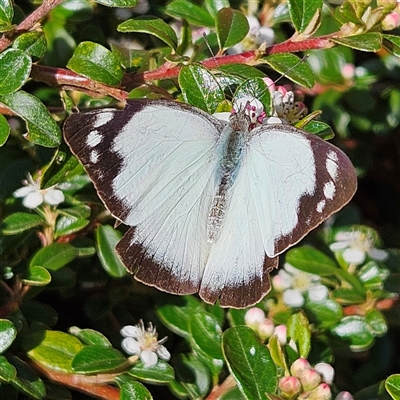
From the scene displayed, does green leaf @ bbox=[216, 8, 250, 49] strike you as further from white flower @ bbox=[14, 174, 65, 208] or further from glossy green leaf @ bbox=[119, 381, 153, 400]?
glossy green leaf @ bbox=[119, 381, 153, 400]

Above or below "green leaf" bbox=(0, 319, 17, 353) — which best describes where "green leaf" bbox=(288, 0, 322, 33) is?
above

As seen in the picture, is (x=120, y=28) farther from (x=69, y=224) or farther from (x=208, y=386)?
(x=208, y=386)

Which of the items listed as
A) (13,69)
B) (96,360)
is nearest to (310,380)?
(96,360)

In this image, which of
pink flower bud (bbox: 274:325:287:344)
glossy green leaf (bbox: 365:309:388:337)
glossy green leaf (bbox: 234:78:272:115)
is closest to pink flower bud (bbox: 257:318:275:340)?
pink flower bud (bbox: 274:325:287:344)

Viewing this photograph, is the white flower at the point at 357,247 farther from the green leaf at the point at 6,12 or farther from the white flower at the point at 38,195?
the green leaf at the point at 6,12

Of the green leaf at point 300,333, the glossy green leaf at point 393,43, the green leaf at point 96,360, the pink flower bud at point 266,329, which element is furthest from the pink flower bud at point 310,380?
the glossy green leaf at point 393,43

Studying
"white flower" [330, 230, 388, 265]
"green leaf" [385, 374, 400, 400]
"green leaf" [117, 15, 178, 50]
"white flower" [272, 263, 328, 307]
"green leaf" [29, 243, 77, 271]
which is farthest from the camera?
"white flower" [330, 230, 388, 265]
